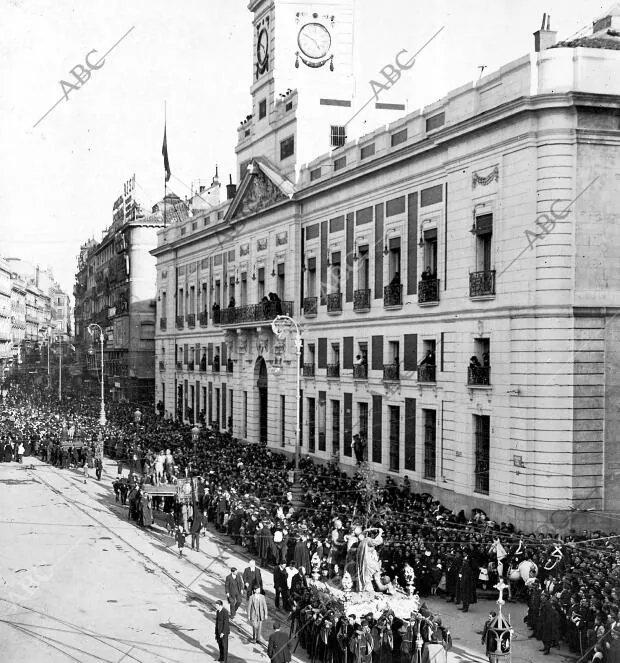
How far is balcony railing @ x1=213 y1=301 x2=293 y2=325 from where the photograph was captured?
45.5 metres

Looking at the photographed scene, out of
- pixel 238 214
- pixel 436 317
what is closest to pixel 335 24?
pixel 238 214

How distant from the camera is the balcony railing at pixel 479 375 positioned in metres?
28.5

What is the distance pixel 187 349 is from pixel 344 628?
48.8 meters

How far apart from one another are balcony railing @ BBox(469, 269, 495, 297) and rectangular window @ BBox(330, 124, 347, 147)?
19.2 metres

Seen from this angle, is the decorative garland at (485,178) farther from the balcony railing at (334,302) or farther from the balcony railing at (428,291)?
the balcony railing at (334,302)

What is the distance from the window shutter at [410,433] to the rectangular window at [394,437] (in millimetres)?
823

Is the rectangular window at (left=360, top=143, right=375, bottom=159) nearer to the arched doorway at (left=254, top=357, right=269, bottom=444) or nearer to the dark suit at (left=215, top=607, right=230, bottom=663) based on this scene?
the arched doorway at (left=254, top=357, right=269, bottom=444)

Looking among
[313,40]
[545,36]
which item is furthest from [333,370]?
[313,40]

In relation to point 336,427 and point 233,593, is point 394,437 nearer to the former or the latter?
point 336,427

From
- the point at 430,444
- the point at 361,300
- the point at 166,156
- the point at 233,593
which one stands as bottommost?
the point at 233,593

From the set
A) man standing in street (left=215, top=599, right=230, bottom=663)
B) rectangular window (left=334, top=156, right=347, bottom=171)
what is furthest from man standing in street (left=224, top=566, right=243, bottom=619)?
rectangular window (left=334, top=156, right=347, bottom=171)

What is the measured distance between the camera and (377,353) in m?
36.5

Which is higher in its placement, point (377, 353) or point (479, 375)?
point (377, 353)

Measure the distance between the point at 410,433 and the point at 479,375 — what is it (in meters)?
5.63
